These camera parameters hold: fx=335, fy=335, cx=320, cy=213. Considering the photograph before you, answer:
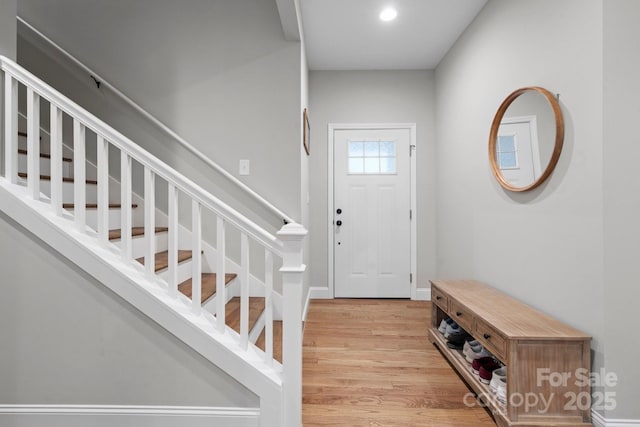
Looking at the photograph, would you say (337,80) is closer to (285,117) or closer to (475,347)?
(285,117)

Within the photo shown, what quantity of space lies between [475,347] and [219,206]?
72.6 inches

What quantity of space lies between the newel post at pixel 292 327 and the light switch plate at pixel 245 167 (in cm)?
123

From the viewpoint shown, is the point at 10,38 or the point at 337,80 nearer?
the point at 10,38

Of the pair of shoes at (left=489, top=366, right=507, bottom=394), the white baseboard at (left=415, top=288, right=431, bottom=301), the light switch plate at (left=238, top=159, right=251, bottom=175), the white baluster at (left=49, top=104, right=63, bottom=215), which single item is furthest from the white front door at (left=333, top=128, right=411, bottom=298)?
the white baluster at (left=49, top=104, right=63, bottom=215)

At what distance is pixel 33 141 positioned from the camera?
1.60 meters

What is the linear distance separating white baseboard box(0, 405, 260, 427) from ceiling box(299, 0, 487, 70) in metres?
2.81

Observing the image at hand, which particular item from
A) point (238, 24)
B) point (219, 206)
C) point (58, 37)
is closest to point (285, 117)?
point (238, 24)

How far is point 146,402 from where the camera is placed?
158 centimetres

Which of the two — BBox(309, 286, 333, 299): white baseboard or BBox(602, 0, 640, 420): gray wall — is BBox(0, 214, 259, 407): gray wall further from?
BBox(309, 286, 333, 299): white baseboard

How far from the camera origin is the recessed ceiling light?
272cm

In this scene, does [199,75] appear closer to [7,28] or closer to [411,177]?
[7,28]

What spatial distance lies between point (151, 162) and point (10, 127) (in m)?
0.73

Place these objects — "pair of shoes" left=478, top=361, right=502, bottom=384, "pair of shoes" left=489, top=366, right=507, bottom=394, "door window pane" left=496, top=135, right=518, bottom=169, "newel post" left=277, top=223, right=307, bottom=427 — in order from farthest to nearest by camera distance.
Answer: "door window pane" left=496, top=135, right=518, bottom=169
"pair of shoes" left=478, top=361, right=502, bottom=384
"pair of shoes" left=489, top=366, right=507, bottom=394
"newel post" left=277, top=223, right=307, bottom=427

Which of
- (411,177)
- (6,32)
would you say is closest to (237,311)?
(6,32)
